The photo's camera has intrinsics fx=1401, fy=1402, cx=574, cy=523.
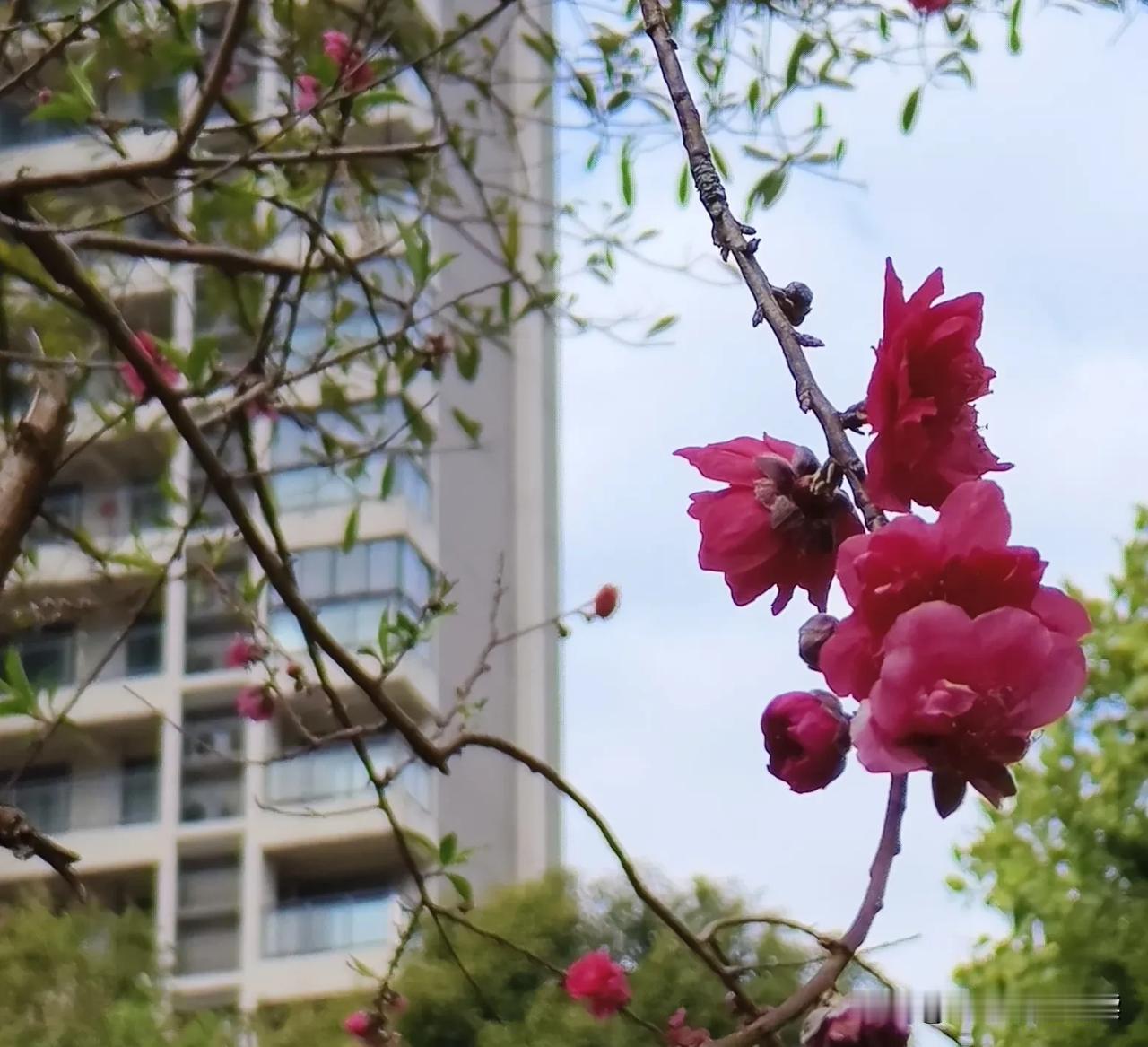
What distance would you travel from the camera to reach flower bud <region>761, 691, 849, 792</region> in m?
0.31

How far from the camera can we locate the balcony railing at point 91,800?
13.1 ft

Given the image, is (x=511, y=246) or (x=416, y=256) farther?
(x=511, y=246)

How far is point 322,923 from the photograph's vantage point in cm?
393

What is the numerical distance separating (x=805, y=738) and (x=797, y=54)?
107 centimetres

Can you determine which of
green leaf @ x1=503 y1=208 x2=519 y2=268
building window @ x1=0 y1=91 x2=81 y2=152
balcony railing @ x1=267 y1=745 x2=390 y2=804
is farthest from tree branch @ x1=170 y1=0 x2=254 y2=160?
building window @ x1=0 y1=91 x2=81 y2=152

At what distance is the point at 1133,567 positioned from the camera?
2406mm

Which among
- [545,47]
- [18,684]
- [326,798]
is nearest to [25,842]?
[18,684]

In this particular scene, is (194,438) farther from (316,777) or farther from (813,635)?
(316,777)

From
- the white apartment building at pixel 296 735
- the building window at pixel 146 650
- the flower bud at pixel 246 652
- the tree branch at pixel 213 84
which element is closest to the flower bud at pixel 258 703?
the flower bud at pixel 246 652

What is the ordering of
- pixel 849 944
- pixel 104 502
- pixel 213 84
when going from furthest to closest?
1. pixel 104 502
2. pixel 213 84
3. pixel 849 944

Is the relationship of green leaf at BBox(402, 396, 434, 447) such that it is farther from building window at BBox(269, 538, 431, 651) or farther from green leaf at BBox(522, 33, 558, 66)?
building window at BBox(269, 538, 431, 651)

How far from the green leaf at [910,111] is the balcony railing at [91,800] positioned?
11.3 ft

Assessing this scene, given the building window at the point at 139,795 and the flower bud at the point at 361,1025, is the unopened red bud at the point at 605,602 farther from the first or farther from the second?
the building window at the point at 139,795

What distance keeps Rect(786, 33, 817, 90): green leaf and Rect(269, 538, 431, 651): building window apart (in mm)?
2624
